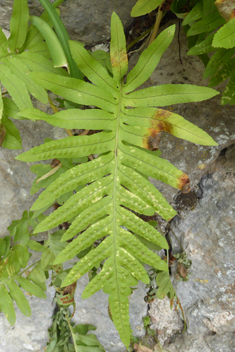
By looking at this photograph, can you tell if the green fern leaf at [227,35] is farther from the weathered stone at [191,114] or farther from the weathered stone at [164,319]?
the weathered stone at [164,319]

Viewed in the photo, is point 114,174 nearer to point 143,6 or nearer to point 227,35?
point 227,35

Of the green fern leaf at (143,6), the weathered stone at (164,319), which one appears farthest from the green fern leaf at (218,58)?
the weathered stone at (164,319)

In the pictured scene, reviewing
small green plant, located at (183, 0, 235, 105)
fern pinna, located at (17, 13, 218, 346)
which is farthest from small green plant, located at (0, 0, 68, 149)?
small green plant, located at (183, 0, 235, 105)

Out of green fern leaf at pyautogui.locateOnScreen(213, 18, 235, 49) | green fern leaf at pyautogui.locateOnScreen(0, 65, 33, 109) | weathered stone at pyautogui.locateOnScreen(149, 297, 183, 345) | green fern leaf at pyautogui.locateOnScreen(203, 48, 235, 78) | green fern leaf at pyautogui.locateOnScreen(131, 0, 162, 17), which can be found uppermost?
green fern leaf at pyautogui.locateOnScreen(131, 0, 162, 17)

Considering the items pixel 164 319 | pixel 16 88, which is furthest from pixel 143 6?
pixel 164 319

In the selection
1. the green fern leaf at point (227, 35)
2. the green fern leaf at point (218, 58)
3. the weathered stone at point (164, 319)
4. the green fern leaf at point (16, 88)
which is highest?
the green fern leaf at point (227, 35)

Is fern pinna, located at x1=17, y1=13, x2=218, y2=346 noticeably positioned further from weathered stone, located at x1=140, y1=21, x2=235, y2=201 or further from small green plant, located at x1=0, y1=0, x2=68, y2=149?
weathered stone, located at x1=140, y1=21, x2=235, y2=201
